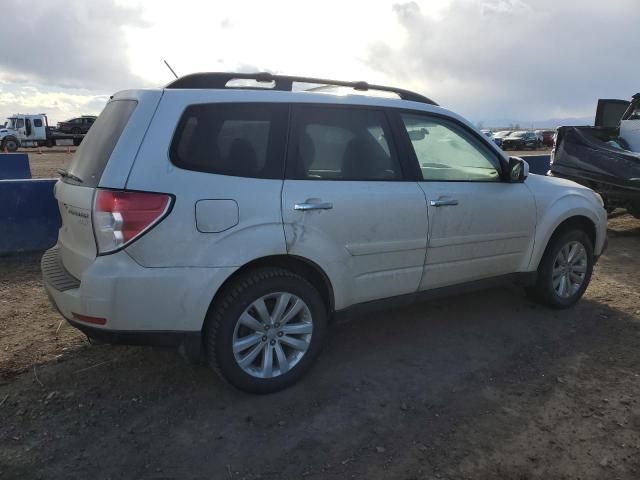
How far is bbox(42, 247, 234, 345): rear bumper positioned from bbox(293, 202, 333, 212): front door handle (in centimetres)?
56

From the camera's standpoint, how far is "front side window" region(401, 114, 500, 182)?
374cm

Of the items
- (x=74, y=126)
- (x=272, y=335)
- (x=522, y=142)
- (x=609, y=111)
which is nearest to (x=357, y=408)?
(x=272, y=335)

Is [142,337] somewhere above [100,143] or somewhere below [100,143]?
below

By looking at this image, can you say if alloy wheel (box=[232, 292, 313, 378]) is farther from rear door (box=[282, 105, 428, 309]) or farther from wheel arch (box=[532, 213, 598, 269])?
wheel arch (box=[532, 213, 598, 269])

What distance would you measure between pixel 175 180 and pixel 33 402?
1638 millimetres

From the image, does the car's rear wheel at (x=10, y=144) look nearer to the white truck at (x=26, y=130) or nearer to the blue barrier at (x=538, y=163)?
the white truck at (x=26, y=130)

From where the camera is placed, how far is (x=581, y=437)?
2803 millimetres

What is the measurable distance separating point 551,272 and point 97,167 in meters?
3.72

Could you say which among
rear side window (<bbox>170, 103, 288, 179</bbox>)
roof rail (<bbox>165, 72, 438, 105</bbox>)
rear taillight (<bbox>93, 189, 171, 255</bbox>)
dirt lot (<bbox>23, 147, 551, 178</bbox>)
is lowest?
dirt lot (<bbox>23, 147, 551, 178</bbox>)

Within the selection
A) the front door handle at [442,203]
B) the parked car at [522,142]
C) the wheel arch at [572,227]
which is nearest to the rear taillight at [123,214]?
the front door handle at [442,203]

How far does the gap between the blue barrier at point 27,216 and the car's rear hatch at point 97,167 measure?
3.04 m

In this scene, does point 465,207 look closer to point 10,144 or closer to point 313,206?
point 313,206

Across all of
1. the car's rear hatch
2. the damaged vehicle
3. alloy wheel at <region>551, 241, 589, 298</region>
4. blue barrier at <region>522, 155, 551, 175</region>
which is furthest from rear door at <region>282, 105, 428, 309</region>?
blue barrier at <region>522, 155, 551, 175</region>

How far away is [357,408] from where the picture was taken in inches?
121
